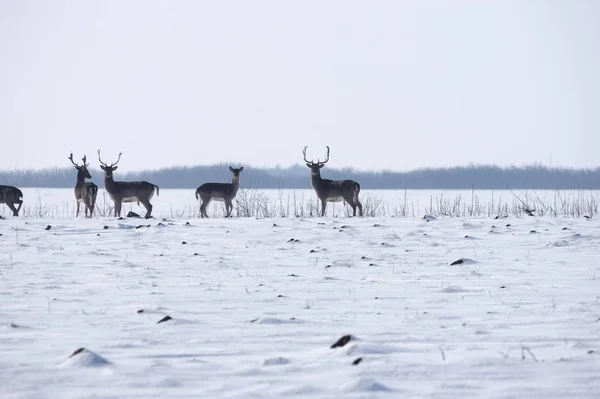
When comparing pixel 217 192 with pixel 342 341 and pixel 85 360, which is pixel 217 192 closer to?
pixel 342 341

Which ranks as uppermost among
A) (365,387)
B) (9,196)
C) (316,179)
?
(316,179)

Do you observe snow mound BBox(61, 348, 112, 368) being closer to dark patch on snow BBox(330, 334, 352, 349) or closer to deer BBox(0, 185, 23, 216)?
dark patch on snow BBox(330, 334, 352, 349)

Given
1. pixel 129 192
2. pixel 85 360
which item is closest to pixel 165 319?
pixel 85 360

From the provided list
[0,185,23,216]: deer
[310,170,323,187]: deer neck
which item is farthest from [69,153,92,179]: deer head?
[310,170,323,187]: deer neck

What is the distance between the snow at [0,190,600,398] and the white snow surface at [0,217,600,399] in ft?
0.06

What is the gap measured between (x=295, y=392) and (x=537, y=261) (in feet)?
20.4

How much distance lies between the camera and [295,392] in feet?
12.9

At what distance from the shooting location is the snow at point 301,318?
4.14 m

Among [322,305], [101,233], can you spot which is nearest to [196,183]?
[101,233]

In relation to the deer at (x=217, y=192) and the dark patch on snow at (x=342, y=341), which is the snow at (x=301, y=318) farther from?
the deer at (x=217, y=192)

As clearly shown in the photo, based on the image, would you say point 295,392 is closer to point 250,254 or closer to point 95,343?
point 95,343

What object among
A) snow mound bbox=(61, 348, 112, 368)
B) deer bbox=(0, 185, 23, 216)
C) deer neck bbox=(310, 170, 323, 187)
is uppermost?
deer neck bbox=(310, 170, 323, 187)

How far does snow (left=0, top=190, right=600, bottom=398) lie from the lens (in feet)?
13.6

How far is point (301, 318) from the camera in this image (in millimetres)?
5973
